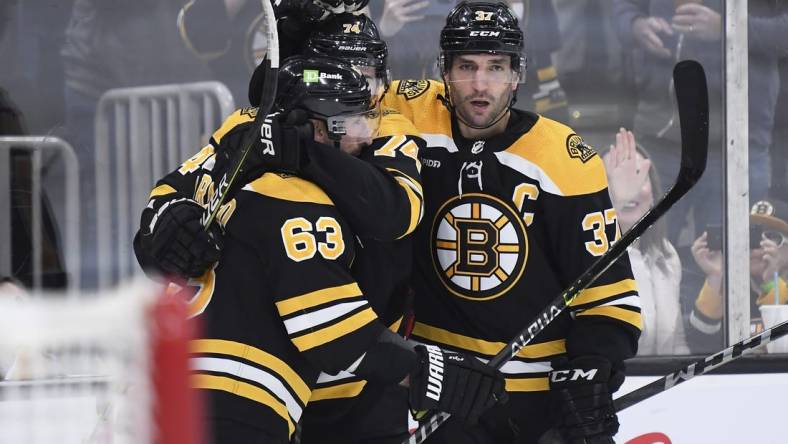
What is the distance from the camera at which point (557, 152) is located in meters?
2.27

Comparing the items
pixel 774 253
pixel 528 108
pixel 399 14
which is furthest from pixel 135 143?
pixel 774 253

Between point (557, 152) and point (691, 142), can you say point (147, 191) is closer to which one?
point (557, 152)

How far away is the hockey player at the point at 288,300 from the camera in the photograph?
191 centimetres

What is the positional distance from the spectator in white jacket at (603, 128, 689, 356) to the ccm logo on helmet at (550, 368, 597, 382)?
1169 mm

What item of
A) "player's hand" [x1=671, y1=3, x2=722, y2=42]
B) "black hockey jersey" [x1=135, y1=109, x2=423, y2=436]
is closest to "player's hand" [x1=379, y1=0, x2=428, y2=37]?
"player's hand" [x1=671, y1=3, x2=722, y2=42]

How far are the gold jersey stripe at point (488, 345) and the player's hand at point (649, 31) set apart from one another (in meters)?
1.39

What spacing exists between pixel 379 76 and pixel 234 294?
1.65ft

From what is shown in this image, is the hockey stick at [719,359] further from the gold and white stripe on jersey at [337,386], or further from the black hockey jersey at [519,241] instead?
the gold and white stripe on jersey at [337,386]

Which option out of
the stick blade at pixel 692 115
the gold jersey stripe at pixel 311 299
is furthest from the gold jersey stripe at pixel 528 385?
the gold jersey stripe at pixel 311 299

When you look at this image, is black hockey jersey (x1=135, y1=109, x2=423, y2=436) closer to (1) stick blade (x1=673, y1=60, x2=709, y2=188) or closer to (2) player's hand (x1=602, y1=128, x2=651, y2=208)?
(1) stick blade (x1=673, y1=60, x2=709, y2=188)

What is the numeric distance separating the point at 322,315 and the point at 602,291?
0.63 meters

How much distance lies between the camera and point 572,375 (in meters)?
2.23

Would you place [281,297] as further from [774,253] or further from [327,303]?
[774,253]

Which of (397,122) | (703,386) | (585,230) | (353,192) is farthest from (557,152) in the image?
(703,386)
